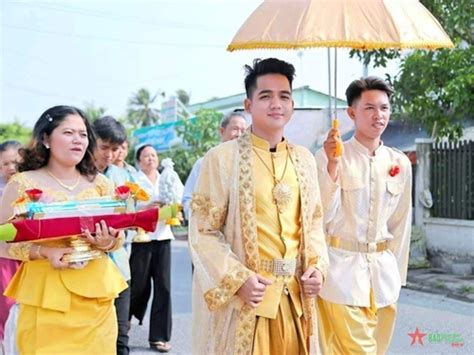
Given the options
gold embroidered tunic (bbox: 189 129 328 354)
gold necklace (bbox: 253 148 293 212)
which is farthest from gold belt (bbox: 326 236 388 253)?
gold necklace (bbox: 253 148 293 212)

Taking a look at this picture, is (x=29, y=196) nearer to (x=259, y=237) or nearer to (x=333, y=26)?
(x=259, y=237)

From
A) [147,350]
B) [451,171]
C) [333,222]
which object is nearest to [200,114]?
[451,171]

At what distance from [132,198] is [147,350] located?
289 cm

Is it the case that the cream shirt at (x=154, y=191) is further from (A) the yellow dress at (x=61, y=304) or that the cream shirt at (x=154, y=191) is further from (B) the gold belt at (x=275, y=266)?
(B) the gold belt at (x=275, y=266)

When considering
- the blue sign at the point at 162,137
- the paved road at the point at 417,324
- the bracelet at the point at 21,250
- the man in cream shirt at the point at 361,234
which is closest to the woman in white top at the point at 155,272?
the paved road at the point at 417,324

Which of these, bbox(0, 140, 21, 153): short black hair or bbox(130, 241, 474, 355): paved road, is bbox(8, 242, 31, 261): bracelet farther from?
bbox(130, 241, 474, 355): paved road

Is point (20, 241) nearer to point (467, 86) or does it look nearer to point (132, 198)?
point (132, 198)

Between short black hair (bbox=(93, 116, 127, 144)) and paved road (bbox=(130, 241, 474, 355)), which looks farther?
paved road (bbox=(130, 241, 474, 355))

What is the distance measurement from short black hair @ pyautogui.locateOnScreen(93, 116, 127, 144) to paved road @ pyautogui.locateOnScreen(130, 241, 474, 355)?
1893 mm

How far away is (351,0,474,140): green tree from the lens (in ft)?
29.0

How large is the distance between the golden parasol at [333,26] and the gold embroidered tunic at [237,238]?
0.54 meters

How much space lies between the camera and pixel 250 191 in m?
3.30

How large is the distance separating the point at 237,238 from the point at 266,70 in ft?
2.47

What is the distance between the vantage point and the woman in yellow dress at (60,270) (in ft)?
11.7
